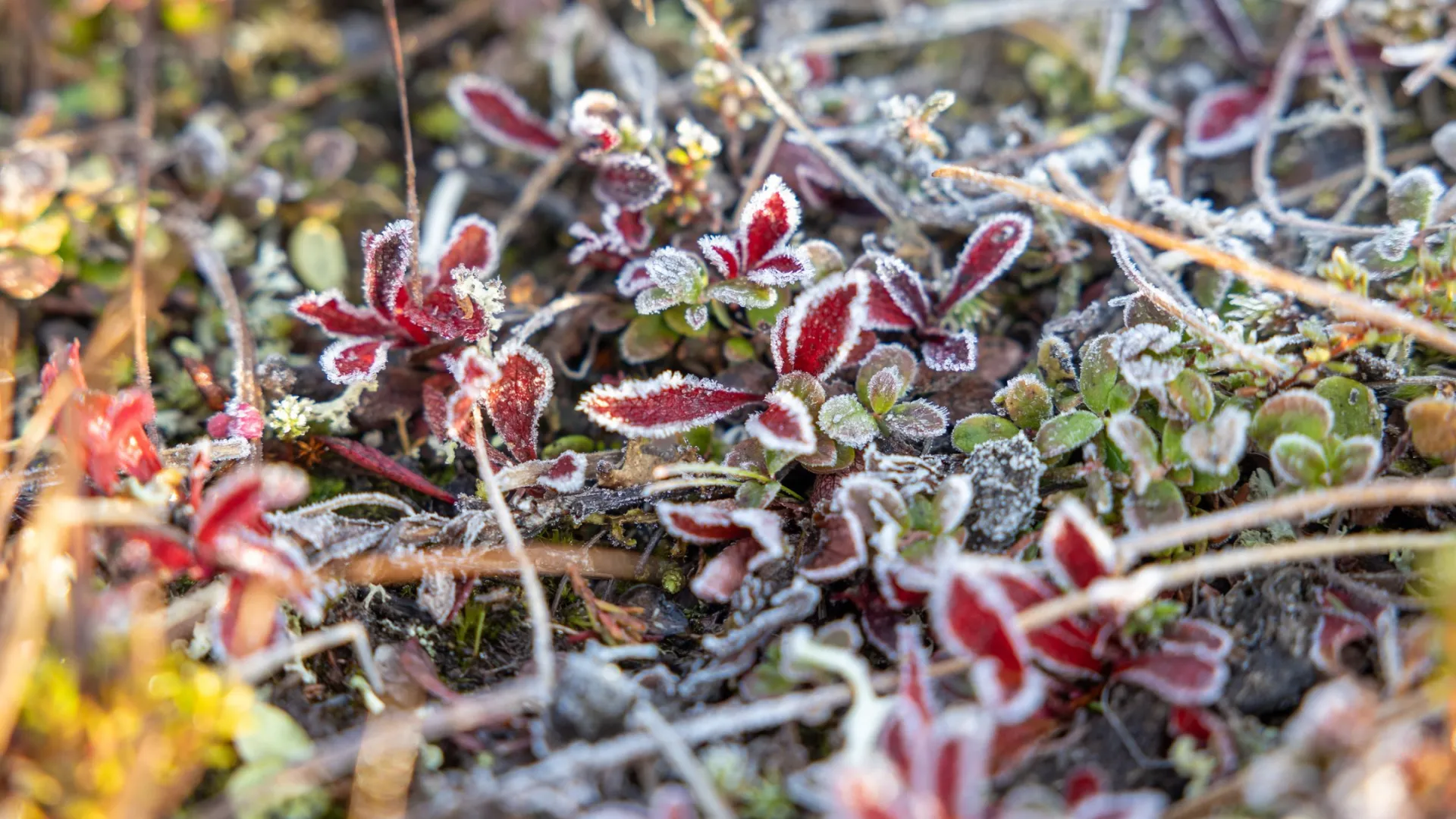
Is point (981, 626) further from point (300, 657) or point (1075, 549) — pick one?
point (300, 657)

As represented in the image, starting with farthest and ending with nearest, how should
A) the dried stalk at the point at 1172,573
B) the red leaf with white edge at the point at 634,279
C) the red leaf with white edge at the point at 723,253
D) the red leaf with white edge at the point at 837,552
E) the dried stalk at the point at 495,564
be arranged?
the red leaf with white edge at the point at 634,279, the red leaf with white edge at the point at 723,253, the dried stalk at the point at 495,564, the red leaf with white edge at the point at 837,552, the dried stalk at the point at 1172,573

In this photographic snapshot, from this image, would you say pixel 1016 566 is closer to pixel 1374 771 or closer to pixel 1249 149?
pixel 1374 771

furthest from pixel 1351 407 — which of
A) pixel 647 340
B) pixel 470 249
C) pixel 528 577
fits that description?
pixel 470 249

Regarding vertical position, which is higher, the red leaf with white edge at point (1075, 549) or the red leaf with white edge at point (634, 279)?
the red leaf with white edge at point (634, 279)

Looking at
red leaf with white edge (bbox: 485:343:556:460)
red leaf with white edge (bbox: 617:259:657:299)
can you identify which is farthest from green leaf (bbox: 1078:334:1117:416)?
red leaf with white edge (bbox: 485:343:556:460)

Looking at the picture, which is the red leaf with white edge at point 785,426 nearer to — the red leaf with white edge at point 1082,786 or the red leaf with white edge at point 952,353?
the red leaf with white edge at point 952,353

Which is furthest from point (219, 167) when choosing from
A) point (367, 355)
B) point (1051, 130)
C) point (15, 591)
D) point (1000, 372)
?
point (1051, 130)

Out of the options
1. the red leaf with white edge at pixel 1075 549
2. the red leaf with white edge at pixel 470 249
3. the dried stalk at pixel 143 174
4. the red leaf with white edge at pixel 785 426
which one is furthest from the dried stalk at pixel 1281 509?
the dried stalk at pixel 143 174
